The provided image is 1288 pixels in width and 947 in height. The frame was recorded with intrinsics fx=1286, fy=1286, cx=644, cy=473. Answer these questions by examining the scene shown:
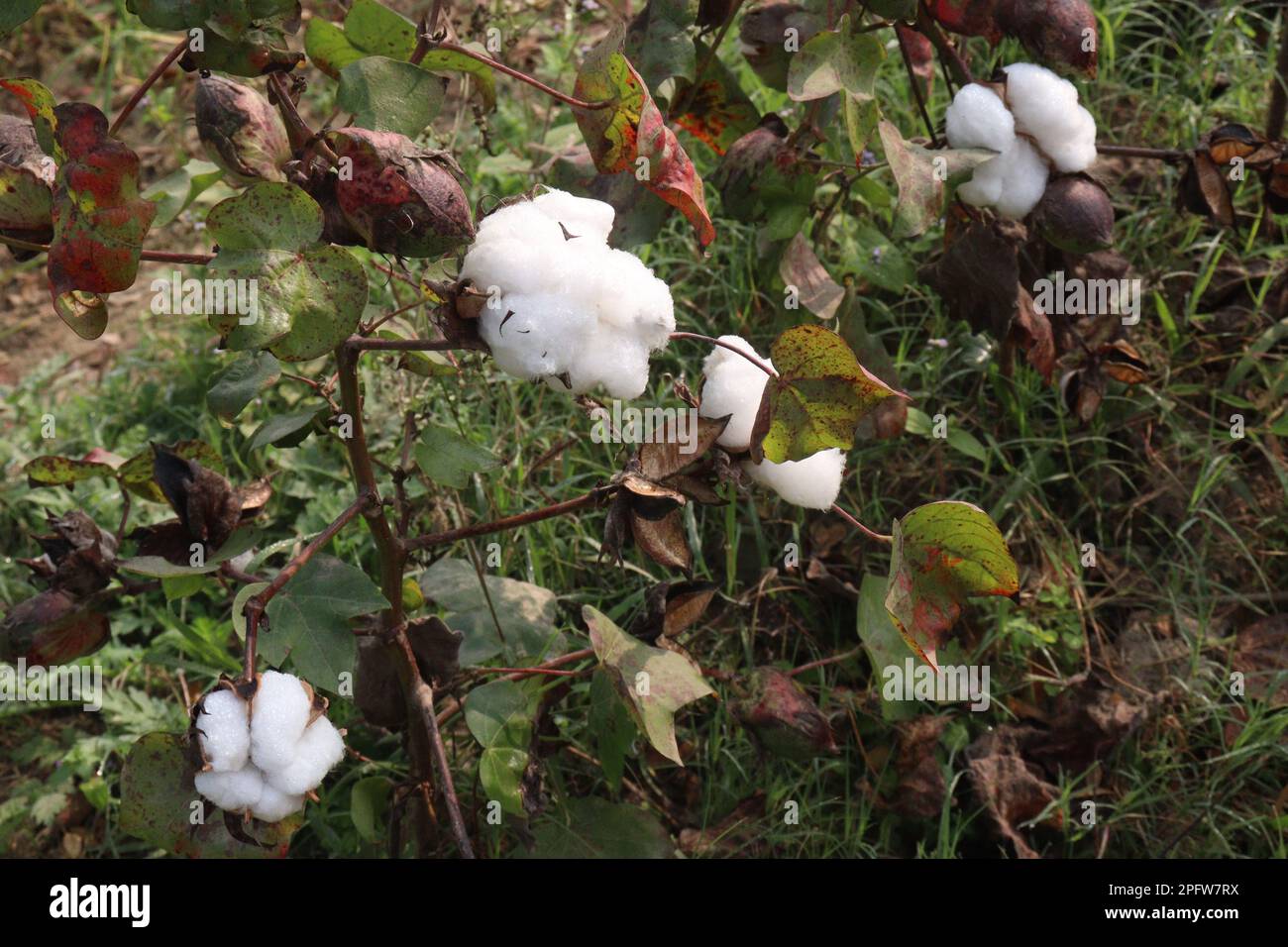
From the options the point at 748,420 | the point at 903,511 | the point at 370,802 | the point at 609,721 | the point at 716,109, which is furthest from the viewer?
the point at 903,511

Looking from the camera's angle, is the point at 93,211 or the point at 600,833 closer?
the point at 93,211

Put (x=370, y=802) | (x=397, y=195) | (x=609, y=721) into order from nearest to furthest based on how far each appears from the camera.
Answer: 1. (x=397, y=195)
2. (x=609, y=721)
3. (x=370, y=802)

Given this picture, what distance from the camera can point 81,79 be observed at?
3.11 m

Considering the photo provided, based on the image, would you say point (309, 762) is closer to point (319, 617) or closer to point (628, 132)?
point (319, 617)

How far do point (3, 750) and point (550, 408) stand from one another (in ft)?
3.46

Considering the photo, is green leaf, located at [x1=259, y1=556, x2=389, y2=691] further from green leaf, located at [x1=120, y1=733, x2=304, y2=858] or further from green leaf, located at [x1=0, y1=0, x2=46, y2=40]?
green leaf, located at [x1=0, y1=0, x2=46, y2=40]

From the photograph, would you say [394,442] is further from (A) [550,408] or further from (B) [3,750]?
(B) [3,750]

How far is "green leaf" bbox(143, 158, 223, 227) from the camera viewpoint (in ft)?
4.80

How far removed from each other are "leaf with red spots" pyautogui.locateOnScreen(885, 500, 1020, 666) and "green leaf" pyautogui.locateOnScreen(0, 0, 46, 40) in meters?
0.94

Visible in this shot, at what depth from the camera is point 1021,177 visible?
1682 millimetres

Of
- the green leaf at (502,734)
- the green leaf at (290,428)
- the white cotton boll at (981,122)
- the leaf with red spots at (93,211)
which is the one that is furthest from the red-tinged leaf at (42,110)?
the white cotton boll at (981,122)

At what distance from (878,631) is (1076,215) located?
2.00 ft

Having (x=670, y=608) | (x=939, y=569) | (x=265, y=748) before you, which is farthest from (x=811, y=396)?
(x=265, y=748)
